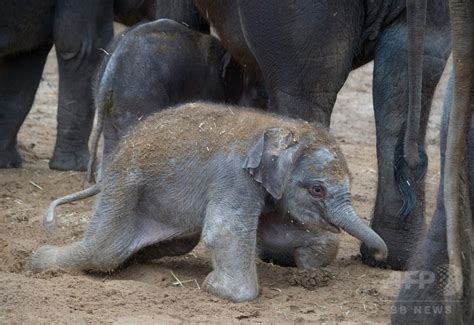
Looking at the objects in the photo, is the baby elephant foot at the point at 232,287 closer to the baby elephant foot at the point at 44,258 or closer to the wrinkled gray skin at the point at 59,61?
the baby elephant foot at the point at 44,258

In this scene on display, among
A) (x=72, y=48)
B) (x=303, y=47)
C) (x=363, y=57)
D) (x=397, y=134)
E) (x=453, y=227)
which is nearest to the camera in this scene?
(x=453, y=227)

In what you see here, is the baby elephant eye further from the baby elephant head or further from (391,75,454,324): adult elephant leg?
(391,75,454,324): adult elephant leg

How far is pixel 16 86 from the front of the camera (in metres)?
8.27

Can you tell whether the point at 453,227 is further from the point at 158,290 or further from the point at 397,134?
the point at 397,134

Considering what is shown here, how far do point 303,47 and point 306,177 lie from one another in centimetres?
71

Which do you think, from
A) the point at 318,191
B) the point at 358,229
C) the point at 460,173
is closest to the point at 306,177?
the point at 318,191

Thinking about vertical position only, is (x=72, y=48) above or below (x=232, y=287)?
above

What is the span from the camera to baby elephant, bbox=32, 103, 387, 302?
16.1 feet

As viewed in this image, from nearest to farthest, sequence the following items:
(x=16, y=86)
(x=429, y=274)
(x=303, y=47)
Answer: (x=429, y=274) → (x=303, y=47) → (x=16, y=86)

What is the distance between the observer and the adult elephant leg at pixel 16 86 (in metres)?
8.21

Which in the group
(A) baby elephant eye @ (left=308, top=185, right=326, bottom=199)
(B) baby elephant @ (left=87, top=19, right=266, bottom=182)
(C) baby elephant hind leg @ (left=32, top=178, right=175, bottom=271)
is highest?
(B) baby elephant @ (left=87, top=19, right=266, bottom=182)

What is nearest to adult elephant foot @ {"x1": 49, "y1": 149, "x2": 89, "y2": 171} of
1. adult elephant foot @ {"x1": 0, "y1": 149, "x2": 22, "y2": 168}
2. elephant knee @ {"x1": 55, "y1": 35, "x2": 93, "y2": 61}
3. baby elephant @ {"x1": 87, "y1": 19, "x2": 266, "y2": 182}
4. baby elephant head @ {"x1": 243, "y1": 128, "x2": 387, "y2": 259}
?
adult elephant foot @ {"x1": 0, "y1": 149, "x2": 22, "y2": 168}

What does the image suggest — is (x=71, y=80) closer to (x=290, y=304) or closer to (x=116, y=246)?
(x=116, y=246)

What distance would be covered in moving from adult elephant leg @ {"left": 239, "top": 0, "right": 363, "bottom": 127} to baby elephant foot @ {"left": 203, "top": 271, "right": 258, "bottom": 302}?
3.25 feet
